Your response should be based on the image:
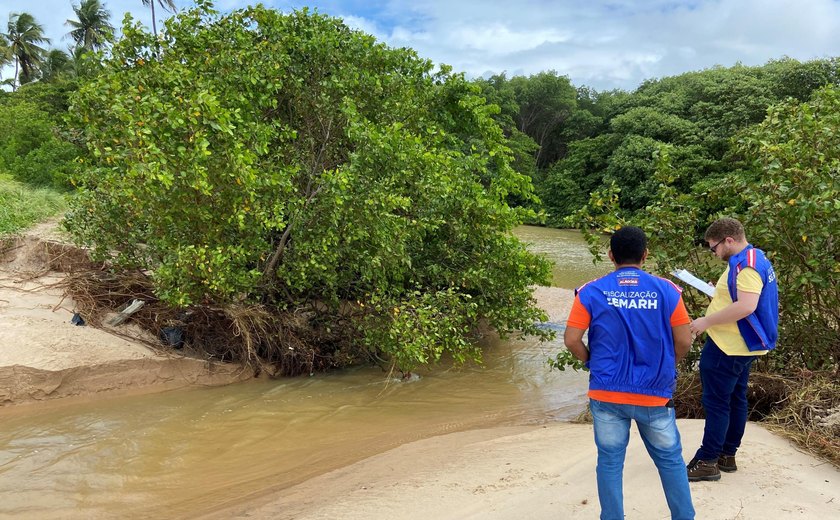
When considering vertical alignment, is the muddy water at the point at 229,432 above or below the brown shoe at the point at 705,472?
below

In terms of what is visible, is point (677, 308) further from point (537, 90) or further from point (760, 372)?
point (537, 90)

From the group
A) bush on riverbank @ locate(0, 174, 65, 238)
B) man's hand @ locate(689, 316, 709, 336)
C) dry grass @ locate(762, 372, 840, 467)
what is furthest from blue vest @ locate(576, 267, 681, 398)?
bush on riverbank @ locate(0, 174, 65, 238)

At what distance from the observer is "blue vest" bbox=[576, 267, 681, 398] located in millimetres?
2848

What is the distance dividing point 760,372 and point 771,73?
2971 cm

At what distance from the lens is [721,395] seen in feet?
A: 12.1

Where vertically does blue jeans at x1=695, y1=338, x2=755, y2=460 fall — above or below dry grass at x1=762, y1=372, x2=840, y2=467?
above

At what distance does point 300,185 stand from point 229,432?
367 cm

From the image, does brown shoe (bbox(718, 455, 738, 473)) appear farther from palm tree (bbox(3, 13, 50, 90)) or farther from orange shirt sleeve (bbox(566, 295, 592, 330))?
palm tree (bbox(3, 13, 50, 90))

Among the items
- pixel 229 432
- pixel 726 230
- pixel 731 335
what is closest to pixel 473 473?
pixel 731 335

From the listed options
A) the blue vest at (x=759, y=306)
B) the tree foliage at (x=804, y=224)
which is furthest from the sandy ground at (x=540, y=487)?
the tree foliage at (x=804, y=224)

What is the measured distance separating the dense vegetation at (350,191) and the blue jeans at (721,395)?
2121mm

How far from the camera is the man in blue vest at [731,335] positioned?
3.49 meters

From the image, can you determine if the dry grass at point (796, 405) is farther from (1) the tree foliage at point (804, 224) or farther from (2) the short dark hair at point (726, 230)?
(2) the short dark hair at point (726, 230)

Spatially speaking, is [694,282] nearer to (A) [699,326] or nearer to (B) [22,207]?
(A) [699,326]
